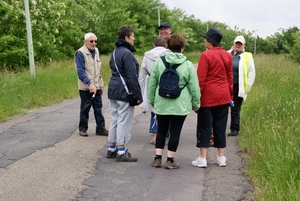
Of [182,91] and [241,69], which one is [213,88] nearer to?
[182,91]

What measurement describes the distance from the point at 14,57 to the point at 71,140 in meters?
12.9

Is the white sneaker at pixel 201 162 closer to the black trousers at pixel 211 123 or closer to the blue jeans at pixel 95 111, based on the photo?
the black trousers at pixel 211 123

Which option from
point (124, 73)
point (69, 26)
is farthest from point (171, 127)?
point (69, 26)

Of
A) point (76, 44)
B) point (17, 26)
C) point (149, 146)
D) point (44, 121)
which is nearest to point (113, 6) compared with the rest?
point (76, 44)

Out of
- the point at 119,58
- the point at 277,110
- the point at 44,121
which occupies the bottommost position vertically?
the point at 44,121

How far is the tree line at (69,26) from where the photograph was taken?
19.2 meters

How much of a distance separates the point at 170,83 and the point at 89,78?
2543 mm

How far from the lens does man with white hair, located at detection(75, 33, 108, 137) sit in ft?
24.8

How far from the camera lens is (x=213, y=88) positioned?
580 centimetres

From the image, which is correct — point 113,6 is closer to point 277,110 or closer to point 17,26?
point 17,26

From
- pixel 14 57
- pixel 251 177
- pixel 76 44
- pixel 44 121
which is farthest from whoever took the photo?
pixel 76 44

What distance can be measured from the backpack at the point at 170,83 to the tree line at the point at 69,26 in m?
14.1

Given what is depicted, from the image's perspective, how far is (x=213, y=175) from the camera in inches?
221

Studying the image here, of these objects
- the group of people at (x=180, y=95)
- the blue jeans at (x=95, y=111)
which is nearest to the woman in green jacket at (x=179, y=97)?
the group of people at (x=180, y=95)
